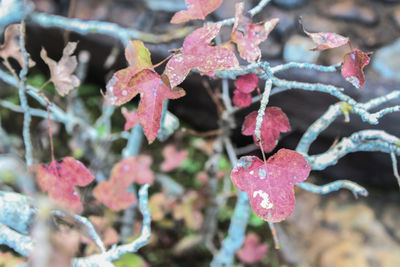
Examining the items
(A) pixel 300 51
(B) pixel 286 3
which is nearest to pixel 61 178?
(A) pixel 300 51

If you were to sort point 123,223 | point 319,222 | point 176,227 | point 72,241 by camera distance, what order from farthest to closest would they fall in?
point 319,222, point 176,227, point 123,223, point 72,241

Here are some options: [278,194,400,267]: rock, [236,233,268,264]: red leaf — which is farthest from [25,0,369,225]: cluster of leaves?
[278,194,400,267]: rock

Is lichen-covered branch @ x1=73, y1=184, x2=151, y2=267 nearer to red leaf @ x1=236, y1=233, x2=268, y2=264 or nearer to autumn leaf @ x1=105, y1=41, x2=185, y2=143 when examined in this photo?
autumn leaf @ x1=105, y1=41, x2=185, y2=143

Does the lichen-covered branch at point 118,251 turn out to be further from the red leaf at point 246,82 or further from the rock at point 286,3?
the rock at point 286,3

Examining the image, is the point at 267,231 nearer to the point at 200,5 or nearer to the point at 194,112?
the point at 194,112

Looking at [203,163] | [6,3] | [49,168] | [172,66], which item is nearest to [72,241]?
[172,66]

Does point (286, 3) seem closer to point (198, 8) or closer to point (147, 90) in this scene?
point (198, 8)
